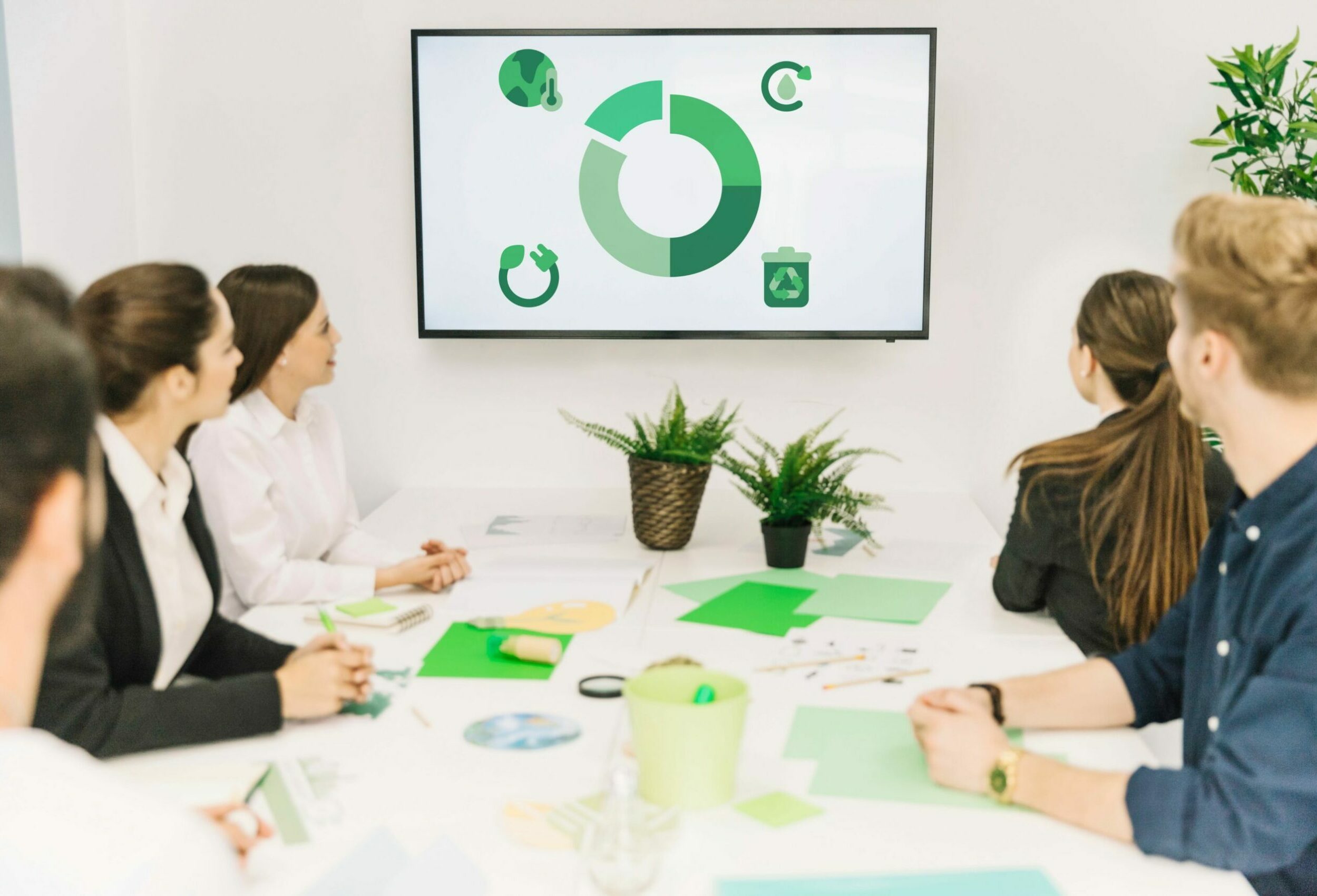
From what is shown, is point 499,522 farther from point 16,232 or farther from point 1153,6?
point 1153,6

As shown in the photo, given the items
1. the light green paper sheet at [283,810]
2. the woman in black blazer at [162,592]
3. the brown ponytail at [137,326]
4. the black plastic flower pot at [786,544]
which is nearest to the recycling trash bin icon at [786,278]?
the black plastic flower pot at [786,544]

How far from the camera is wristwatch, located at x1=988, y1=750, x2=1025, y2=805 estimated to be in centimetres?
129

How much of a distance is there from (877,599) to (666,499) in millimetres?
507

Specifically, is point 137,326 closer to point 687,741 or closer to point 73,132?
point 687,741

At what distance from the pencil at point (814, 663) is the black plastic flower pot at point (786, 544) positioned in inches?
20.2

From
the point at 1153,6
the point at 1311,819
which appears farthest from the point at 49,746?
the point at 1153,6

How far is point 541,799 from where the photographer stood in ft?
4.33

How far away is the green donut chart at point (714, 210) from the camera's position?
3.00 m

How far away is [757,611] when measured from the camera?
202cm

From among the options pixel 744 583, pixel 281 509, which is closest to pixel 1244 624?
pixel 744 583

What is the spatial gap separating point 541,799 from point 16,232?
2.24 m

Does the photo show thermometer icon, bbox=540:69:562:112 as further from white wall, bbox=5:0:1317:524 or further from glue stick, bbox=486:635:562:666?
glue stick, bbox=486:635:562:666

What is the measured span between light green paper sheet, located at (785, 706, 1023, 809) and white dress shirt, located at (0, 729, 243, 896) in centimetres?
84

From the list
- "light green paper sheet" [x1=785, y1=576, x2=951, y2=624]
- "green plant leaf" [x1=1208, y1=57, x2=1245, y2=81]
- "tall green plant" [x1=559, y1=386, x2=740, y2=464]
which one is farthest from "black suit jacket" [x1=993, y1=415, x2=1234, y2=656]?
"green plant leaf" [x1=1208, y1=57, x2=1245, y2=81]
